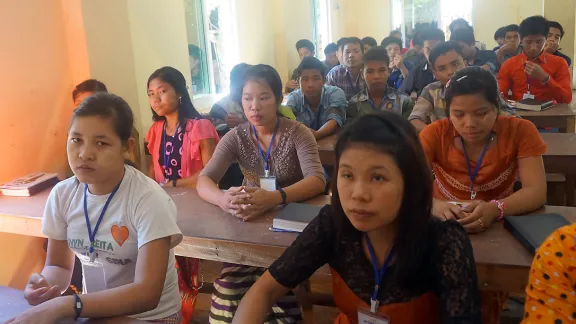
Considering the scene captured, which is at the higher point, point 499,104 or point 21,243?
point 499,104

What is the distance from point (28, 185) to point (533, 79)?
12.8 ft

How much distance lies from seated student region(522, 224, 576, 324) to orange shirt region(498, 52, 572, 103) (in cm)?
353

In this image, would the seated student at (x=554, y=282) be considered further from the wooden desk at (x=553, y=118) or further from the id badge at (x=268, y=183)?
the wooden desk at (x=553, y=118)

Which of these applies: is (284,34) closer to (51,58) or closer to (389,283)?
(51,58)

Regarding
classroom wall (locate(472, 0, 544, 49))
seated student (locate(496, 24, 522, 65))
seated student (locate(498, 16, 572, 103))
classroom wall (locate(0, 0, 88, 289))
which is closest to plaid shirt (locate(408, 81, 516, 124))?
seated student (locate(498, 16, 572, 103))

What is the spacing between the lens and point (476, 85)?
173cm

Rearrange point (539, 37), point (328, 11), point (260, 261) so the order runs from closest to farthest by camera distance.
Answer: point (260, 261) < point (539, 37) < point (328, 11)

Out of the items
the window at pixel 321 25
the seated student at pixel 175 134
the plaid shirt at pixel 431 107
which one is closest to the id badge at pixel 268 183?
the seated student at pixel 175 134

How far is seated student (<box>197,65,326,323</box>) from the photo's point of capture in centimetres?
183

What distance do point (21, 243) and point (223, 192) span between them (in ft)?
4.38

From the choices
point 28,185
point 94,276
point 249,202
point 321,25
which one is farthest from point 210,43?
point 321,25

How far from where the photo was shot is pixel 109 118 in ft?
4.43

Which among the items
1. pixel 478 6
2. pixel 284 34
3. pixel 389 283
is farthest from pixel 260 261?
pixel 478 6

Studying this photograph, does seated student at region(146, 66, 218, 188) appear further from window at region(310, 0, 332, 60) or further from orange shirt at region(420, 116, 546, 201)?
window at region(310, 0, 332, 60)
